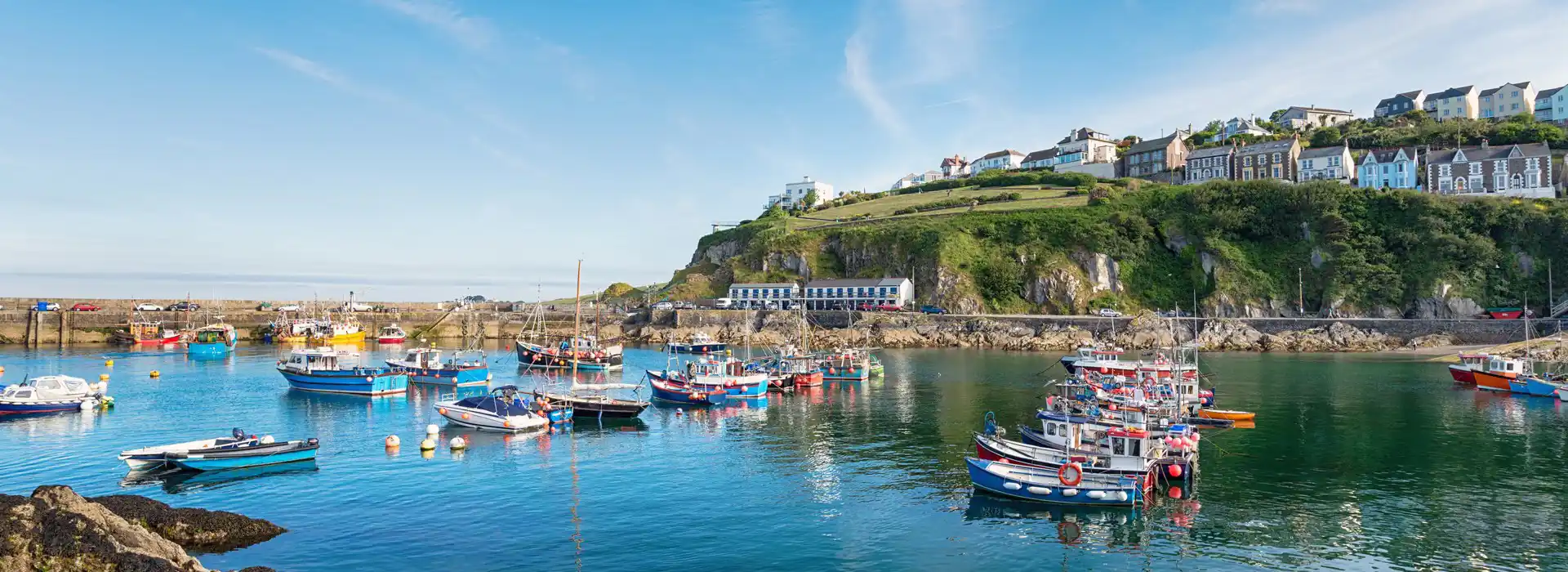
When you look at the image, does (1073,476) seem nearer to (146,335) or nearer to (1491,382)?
(1491,382)

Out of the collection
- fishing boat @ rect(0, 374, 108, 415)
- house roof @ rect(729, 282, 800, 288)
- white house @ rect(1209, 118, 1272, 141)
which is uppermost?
white house @ rect(1209, 118, 1272, 141)

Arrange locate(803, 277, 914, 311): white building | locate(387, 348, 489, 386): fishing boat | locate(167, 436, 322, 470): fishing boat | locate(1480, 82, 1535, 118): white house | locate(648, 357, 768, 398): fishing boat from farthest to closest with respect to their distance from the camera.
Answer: locate(1480, 82, 1535, 118): white house < locate(803, 277, 914, 311): white building < locate(387, 348, 489, 386): fishing boat < locate(648, 357, 768, 398): fishing boat < locate(167, 436, 322, 470): fishing boat

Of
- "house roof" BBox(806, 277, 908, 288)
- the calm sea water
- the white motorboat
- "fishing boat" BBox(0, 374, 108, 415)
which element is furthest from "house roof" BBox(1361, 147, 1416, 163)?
"fishing boat" BBox(0, 374, 108, 415)

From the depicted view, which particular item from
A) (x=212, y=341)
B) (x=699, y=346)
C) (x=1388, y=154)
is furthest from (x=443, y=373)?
(x=1388, y=154)


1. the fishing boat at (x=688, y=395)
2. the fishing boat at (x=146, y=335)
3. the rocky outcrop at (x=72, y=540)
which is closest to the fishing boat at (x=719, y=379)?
the fishing boat at (x=688, y=395)

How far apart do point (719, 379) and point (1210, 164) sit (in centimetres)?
12384

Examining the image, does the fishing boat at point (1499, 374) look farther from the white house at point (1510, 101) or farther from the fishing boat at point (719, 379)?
the white house at point (1510, 101)

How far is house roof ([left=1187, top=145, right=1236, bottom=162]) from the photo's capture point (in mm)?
146125

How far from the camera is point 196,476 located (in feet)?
108

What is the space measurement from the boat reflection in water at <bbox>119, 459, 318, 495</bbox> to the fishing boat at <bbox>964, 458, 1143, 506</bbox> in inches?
1097

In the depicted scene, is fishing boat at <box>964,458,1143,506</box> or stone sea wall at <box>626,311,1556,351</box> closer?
fishing boat at <box>964,458,1143,506</box>

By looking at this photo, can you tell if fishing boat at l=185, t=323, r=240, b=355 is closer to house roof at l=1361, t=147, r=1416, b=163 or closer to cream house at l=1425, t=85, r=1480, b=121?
house roof at l=1361, t=147, r=1416, b=163

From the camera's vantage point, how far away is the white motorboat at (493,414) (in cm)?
4403

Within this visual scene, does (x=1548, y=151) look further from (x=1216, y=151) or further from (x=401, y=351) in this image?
(x=401, y=351)
